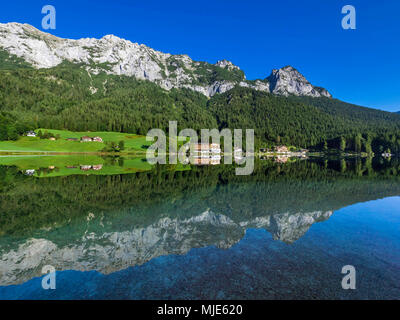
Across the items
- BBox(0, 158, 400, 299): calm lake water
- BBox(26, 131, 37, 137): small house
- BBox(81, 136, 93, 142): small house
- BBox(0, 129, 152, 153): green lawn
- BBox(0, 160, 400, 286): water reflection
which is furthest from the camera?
BBox(81, 136, 93, 142): small house

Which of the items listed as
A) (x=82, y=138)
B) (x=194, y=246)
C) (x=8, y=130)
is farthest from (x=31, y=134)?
(x=194, y=246)

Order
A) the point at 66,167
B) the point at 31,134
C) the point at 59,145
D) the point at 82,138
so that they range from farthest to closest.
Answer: the point at 82,138 < the point at 31,134 < the point at 59,145 < the point at 66,167

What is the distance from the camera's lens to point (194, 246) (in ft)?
41.2

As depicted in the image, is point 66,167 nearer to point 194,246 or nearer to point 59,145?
point 194,246

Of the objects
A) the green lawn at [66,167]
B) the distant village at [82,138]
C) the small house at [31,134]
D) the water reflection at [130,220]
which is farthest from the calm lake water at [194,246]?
the small house at [31,134]

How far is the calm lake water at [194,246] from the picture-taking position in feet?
27.6

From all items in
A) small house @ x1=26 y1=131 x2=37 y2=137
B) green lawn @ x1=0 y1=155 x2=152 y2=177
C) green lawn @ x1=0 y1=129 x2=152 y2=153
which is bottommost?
green lawn @ x1=0 y1=155 x2=152 y2=177

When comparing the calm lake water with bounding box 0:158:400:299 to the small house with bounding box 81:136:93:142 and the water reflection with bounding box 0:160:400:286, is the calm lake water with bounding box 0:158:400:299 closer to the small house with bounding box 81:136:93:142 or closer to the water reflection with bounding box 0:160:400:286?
the water reflection with bounding box 0:160:400:286

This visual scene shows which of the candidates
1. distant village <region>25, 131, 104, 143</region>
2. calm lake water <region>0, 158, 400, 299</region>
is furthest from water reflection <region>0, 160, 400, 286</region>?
distant village <region>25, 131, 104, 143</region>

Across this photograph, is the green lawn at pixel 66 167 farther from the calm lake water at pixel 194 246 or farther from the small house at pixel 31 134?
the small house at pixel 31 134

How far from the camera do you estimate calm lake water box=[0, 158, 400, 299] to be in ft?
27.6

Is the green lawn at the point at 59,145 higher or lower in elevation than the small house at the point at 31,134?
lower
